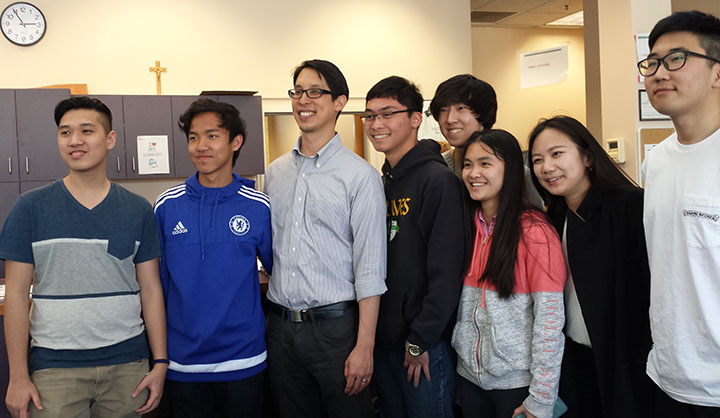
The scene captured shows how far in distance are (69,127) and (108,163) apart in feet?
10.6

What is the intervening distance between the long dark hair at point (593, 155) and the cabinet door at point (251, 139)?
3676 mm

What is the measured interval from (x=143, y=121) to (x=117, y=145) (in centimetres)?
31

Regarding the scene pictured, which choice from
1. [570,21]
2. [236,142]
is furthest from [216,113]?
[570,21]

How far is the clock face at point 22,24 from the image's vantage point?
15.6 feet

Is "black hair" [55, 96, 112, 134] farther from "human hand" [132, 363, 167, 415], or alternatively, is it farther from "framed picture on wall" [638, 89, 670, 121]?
"framed picture on wall" [638, 89, 670, 121]

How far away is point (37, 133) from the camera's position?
4.51 meters

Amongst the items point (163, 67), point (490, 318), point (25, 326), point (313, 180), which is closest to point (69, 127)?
point (25, 326)

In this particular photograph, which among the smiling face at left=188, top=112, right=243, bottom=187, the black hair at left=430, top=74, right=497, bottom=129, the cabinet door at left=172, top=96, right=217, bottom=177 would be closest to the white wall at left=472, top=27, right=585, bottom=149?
the cabinet door at left=172, top=96, right=217, bottom=177

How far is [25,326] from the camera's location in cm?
164

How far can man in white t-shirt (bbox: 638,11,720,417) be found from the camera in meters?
1.29

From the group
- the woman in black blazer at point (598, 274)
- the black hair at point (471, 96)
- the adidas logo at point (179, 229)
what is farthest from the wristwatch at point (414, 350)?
the black hair at point (471, 96)

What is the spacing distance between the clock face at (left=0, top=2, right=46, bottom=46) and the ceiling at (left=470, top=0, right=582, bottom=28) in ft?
15.6

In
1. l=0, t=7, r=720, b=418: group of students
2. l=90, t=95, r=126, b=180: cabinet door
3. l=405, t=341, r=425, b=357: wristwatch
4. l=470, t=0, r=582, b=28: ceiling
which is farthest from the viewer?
l=470, t=0, r=582, b=28: ceiling

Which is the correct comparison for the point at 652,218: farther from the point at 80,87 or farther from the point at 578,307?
the point at 80,87
